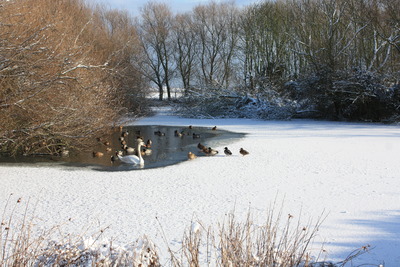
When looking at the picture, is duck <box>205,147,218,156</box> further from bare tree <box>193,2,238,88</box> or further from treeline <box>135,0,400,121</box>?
bare tree <box>193,2,238,88</box>

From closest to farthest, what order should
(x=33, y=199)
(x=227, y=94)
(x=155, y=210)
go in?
(x=155, y=210), (x=33, y=199), (x=227, y=94)

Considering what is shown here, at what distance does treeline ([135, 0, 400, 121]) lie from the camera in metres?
21.7

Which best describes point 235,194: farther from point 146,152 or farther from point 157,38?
point 157,38

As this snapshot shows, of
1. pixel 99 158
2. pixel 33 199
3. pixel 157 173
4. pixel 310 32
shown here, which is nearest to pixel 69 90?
pixel 99 158

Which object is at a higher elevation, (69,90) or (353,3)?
(353,3)

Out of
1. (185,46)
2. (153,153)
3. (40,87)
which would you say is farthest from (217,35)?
(40,87)

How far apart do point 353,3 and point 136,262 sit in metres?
25.4

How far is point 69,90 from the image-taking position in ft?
41.9

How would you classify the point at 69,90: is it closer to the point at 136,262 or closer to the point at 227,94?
the point at 136,262

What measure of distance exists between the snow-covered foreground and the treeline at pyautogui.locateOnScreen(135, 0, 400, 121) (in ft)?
34.6

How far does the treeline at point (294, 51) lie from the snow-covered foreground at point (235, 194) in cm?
1053

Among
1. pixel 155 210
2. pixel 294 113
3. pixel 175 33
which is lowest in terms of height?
pixel 155 210

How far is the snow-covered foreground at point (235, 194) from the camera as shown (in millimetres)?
5140

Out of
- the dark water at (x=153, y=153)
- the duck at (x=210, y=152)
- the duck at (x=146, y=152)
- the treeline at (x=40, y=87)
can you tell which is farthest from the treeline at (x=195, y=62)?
the duck at (x=210, y=152)
